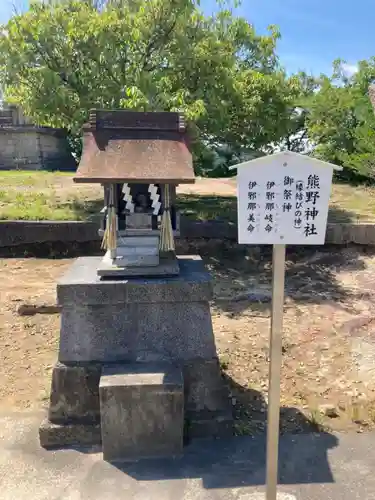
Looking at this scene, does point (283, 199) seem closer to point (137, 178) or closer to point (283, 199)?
point (283, 199)

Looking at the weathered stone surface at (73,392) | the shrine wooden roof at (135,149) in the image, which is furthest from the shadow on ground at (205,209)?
the weathered stone surface at (73,392)

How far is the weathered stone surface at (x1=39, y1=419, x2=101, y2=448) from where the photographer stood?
3443 mm

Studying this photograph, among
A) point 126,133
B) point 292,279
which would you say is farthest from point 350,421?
point 292,279

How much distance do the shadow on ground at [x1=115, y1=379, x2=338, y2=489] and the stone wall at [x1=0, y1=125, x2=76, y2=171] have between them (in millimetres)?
16829

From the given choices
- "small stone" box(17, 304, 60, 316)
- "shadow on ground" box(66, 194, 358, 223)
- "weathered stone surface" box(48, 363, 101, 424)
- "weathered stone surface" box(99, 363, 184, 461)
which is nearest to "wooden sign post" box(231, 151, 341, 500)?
"weathered stone surface" box(99, 363, 184, 461)

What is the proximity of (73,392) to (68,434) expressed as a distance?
0.32m

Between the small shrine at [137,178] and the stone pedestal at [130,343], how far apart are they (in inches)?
7.4

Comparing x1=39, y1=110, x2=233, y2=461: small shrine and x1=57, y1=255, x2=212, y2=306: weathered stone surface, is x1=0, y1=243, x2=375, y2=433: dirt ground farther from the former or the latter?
x1=57, y1=255, x2=212, y2=306: weathered stone surface

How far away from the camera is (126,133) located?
3.47 meters

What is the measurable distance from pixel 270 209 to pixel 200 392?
180 centimetres

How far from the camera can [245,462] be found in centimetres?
327

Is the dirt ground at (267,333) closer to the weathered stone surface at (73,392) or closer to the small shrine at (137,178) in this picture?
the weathered stone surface at (73,392)

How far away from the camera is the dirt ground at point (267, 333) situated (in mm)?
4137

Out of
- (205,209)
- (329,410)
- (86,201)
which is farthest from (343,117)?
(329,410)
